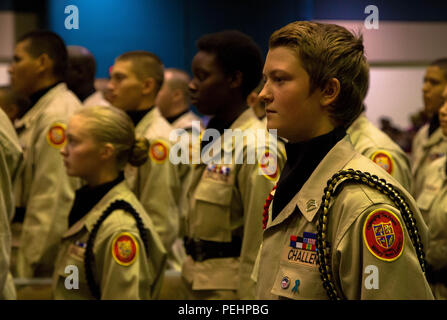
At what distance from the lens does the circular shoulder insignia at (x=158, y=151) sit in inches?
143

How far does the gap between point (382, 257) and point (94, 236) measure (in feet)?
4.45

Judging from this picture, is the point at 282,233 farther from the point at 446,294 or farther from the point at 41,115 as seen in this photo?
the point at 41,115

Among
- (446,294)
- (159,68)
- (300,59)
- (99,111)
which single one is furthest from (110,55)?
(300,59)

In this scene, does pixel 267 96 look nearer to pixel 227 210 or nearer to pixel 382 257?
pixel 382 257

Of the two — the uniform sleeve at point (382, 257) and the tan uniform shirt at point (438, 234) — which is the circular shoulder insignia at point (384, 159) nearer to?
the tan uniform shirt at point (438, 234)

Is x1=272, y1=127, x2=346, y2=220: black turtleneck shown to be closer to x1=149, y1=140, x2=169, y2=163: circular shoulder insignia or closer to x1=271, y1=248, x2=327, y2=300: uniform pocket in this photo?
x1=271, y1=248, x2=327, y2=300: uniform pocket

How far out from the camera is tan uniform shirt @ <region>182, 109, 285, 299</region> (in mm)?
2574

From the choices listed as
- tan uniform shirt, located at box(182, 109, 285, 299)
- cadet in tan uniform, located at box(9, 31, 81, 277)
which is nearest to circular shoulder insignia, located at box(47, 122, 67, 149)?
cadet in tan uniform, located at box(9, 31, 81, 277)

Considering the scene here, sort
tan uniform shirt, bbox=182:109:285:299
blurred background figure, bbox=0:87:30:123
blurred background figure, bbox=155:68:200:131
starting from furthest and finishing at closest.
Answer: blurred background figure, bbox=155:68:200:131 < blurred background figure, bbox=0:87:30:123 < tan uniform shirt, bbox=182:109:285:299

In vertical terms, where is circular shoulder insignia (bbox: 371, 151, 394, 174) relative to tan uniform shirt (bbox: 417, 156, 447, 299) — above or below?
above

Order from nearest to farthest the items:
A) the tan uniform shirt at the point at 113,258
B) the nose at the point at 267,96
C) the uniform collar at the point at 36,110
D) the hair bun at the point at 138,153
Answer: the nose at the point at 267,96
the tan uniform shirt at the point at 113,258
the hair bun at the point at 138,153
the uniform collar at the point at 36,110

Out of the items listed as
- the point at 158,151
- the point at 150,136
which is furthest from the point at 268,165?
the point at 150,136

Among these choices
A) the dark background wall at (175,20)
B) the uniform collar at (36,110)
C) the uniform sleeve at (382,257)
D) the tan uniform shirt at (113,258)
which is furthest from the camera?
the dark background wall at (175,20)

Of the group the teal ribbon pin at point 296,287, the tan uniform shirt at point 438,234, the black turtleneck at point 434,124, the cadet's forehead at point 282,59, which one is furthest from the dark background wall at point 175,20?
the teal ribbon pin at point 296,287
